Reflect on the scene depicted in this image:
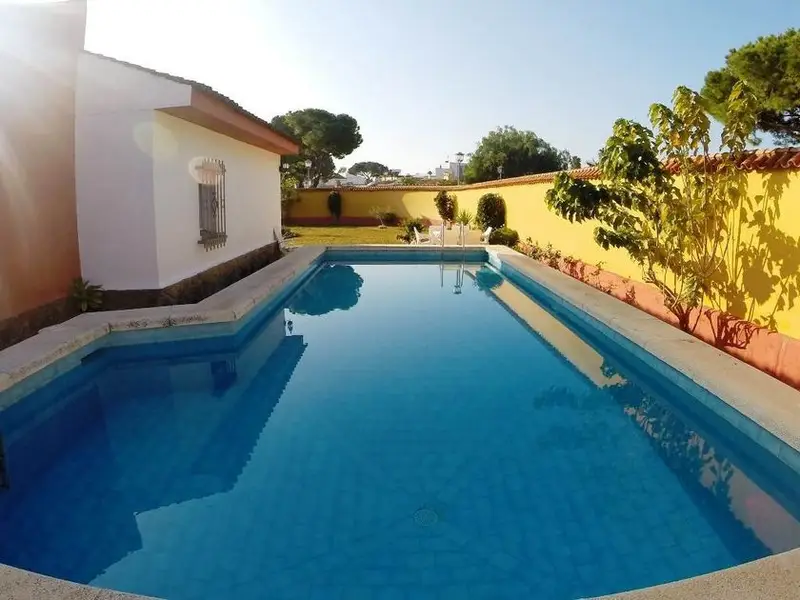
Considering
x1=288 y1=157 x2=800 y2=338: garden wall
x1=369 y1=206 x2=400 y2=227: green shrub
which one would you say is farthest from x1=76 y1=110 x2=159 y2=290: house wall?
x1=369 y1=206 x2=400 y2=227: green shrub

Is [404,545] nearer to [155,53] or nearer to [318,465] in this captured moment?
Answer: [318,465]

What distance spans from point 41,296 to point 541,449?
6493 mm

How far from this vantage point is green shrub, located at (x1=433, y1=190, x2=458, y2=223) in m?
26.0

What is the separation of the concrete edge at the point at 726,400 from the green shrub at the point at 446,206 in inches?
631

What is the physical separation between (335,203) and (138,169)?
69.8ft

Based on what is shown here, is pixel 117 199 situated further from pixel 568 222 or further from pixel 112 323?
pixel 568 222

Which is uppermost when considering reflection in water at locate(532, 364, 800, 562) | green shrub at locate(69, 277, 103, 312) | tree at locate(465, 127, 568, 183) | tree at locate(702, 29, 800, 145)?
tree at locate(465, 127, 568, 183)

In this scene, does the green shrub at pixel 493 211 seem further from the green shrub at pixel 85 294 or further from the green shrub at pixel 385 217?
the green shrub at pixel 85 294

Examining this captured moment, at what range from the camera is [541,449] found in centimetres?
469

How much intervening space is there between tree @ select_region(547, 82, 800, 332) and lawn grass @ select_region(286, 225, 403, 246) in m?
12.3

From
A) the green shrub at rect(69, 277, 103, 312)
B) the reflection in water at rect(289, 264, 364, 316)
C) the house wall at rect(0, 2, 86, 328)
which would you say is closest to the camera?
the house wall at rect(0, 2, 86, 328)

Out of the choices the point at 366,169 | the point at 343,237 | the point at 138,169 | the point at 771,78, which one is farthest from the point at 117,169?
the point at 366,169

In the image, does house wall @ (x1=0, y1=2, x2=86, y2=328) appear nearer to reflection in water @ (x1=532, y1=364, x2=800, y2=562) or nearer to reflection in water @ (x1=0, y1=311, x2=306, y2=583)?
reflection in water @ (x1=0, y1=311, x2=306, y2=583)

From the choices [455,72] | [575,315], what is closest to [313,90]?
[455,72]
